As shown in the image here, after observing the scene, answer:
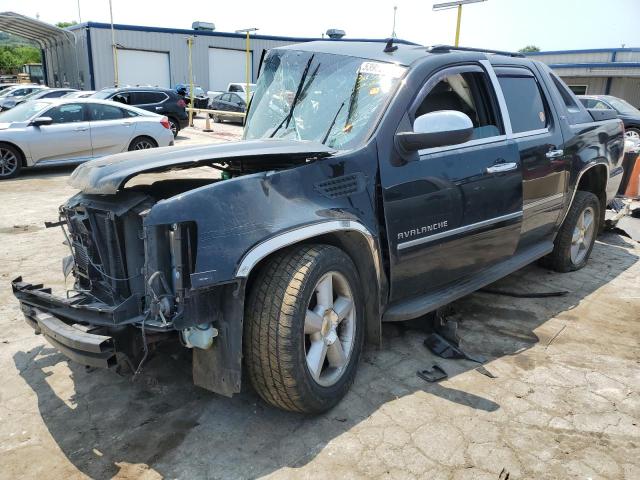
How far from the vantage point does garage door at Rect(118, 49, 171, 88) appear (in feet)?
110

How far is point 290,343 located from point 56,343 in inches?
45.7

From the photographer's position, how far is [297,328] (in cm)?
264

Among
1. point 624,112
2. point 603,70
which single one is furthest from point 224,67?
point 624,112

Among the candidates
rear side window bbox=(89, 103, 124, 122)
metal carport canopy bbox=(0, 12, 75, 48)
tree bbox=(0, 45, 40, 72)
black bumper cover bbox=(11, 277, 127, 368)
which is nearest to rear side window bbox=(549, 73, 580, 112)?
black bumper cover bbox=(11, 277, 127, 368)

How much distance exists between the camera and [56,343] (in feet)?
8.73

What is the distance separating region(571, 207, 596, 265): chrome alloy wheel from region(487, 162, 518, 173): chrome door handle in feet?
5.87

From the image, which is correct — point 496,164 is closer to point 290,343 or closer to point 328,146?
point 328,146

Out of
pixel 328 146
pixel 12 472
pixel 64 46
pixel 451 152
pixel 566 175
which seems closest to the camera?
pixel 12 472

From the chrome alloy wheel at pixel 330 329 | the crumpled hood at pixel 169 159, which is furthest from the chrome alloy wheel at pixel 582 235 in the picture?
the crumpled hood at pixel 169 159

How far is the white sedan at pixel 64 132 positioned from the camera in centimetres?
1059

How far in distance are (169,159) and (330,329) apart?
124cm

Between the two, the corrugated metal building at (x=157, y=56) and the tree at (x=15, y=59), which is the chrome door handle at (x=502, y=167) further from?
the tree at (x=15, y=59)

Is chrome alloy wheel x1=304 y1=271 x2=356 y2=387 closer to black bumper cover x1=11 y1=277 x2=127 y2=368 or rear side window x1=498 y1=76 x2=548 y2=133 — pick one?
black bumper cover x1=11 y1=277 x2=127 y2=368

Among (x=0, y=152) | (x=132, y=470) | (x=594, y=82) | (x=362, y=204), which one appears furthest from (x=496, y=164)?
(x=594, y=82)
